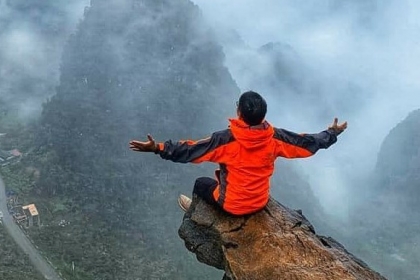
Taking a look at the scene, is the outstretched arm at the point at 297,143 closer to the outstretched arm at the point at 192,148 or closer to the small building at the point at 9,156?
the outstretched arm at the point at 192,148

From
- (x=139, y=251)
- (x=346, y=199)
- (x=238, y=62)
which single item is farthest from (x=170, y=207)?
(x=238, y=62)

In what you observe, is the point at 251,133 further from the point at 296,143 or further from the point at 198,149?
the point at 296,143

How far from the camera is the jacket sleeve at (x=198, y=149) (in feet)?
23.7

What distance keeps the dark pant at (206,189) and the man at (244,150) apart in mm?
183

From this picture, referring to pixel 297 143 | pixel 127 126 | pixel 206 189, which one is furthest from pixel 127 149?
pixel 297 143

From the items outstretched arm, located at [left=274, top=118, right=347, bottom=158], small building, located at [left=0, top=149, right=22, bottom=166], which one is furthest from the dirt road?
outstretched arm, located at [left=274, top=118, right=347, bottom=158]

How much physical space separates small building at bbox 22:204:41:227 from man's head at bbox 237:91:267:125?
38.5m

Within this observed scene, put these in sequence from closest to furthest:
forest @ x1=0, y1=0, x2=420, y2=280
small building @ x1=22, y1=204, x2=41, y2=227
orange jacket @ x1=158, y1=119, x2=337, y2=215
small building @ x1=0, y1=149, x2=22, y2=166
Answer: orange jacket @ x1=158, y1=119, x2=337, y2=215 < small building @ x1=22, y1=204, x2=41, y2=227 < forest @ x1=0, y1=0, x2=420, y2=280 < small building @ x1=0, y1=149, x2=22, y2=166

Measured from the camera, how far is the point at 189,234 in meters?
8.43

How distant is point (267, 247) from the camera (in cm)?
728

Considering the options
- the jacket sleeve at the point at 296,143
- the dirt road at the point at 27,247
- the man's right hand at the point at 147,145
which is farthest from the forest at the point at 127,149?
the jacket sleeve at the point at 296,143

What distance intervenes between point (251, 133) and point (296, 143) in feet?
2.90

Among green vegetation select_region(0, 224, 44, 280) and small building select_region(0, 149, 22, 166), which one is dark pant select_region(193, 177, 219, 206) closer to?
green vegetation select_region(0, 224, 44, 280)

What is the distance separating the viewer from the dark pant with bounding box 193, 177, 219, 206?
8008mm
